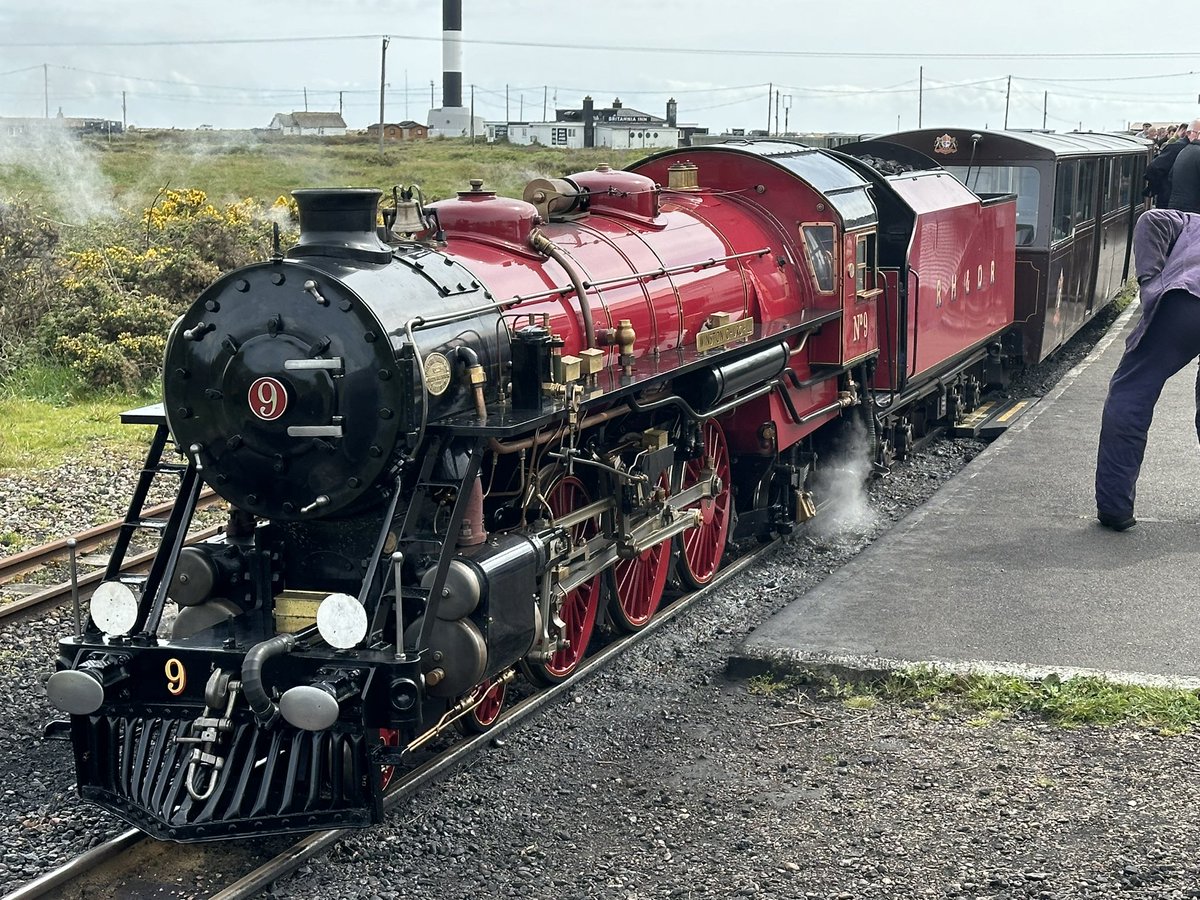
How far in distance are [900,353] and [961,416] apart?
11.5 ft

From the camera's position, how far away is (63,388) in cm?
1474

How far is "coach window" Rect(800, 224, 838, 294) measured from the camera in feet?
31.0

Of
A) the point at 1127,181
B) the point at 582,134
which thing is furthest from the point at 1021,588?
the point at 582,134

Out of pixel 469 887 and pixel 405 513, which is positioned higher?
pixel 405 513

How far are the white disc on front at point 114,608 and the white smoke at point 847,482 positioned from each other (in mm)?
6043

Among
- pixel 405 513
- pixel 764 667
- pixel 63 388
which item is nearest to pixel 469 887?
pixel 405 513

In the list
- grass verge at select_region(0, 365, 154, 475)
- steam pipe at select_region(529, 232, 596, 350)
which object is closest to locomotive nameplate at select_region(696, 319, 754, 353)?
steam pipe at select_region(529, 232, 596, 350)

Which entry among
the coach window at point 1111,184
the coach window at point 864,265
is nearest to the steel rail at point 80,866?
the coach window at point 864,265

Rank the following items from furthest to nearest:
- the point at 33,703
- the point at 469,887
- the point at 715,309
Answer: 1. the point at 715,309
2. the point at 33,703
3. the point at 469,887

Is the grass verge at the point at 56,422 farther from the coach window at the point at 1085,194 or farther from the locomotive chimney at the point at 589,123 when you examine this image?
the locomotive chimney at the point at 589,123

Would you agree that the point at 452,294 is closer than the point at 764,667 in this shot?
Yes

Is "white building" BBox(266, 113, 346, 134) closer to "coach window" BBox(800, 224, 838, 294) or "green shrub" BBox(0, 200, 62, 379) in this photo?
"green shrub" BBox(0, 200, 62, 379)

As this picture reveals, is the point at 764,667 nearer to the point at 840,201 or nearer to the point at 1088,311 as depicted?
the point at 840,201

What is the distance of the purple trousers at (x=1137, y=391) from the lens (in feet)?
29.1
